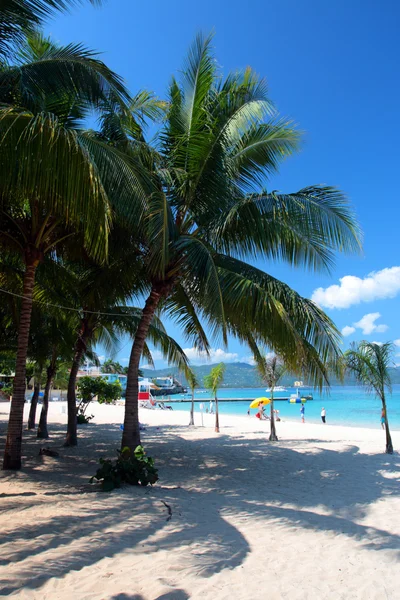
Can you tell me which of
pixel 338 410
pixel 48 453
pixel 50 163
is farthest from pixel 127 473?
pixel 338 410

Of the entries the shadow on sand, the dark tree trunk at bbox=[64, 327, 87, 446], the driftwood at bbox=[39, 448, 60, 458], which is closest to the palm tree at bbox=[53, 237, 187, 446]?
the dark tree trunk at bbox=[64, 327, 87, 446]

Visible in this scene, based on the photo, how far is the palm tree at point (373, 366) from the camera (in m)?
Result: 12.0

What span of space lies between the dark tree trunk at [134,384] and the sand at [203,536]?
1.01 m

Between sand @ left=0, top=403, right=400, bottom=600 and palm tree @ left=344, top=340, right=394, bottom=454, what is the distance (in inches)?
139

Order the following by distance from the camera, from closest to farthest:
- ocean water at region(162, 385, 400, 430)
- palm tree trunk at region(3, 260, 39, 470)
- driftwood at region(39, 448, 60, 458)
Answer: palm tree trunk at region(3, 260, 39, 470)
driftwood at region(39, 448, 60, 458)
ocean water at region(162, 385, 400, 430)

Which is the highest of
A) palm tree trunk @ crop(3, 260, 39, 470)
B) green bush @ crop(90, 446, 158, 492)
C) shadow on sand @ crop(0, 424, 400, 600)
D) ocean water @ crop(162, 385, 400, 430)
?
palm tree trunk @ crop(3, 260, 39, 470)

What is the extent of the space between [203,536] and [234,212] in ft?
18.7

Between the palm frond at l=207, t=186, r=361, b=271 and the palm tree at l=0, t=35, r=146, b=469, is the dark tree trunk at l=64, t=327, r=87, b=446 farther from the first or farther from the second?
the palm frond at l=207, t=186, r=361, b=271

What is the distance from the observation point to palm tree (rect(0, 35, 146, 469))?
4953 millimetres

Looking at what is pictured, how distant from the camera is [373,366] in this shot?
12.2 m

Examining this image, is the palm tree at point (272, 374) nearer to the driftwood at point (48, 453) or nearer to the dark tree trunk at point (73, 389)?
the dark tree trunk at point (73, 389)

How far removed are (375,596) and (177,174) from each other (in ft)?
24.8

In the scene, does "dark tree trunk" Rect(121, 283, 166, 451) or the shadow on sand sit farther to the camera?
"dark tree trunk" Rect(121, 283, 166, 451)

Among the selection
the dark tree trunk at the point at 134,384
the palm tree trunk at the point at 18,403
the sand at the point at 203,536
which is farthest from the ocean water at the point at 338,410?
the palm tree trunk at the point at 18,403
